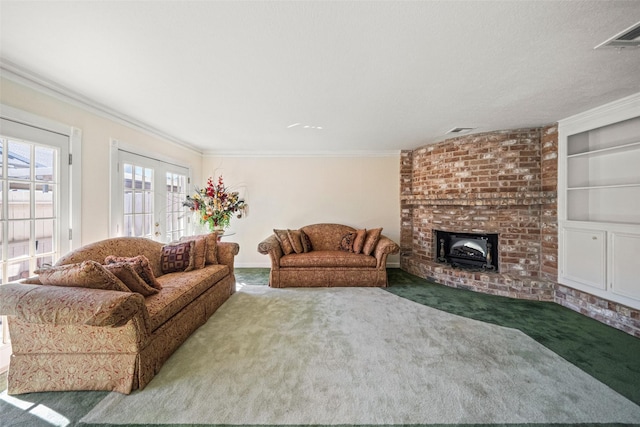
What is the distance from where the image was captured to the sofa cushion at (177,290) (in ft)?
6.22

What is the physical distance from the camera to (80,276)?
1617mm

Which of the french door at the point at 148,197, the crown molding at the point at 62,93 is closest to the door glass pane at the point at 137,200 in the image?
the french door at the point at 148,197

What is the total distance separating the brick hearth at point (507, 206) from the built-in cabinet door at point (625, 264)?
311mm

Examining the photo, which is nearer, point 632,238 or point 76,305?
point 76,305

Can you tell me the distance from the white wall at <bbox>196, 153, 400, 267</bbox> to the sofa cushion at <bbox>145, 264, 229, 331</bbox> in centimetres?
189

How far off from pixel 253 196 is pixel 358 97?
3152 millimetres

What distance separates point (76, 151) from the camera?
2383 millimetres

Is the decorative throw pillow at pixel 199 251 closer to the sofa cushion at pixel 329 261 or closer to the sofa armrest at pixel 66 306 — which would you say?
the sofa cushion at pixel 329 261

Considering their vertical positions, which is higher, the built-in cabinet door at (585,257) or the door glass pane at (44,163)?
the door glass pane at (44,163)

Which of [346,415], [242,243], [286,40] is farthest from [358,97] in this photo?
[242,243]

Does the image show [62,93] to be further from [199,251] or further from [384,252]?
[384,252]

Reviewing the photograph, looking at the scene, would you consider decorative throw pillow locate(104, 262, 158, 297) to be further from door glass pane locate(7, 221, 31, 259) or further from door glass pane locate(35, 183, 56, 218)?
door glass pane locate(35, 183, 56, 218)

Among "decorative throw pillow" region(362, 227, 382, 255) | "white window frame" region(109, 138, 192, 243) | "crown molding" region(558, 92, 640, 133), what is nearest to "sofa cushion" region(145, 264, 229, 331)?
"white window frame" region(109, 138, 192, 243)

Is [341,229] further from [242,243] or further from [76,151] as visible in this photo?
[76,151]
